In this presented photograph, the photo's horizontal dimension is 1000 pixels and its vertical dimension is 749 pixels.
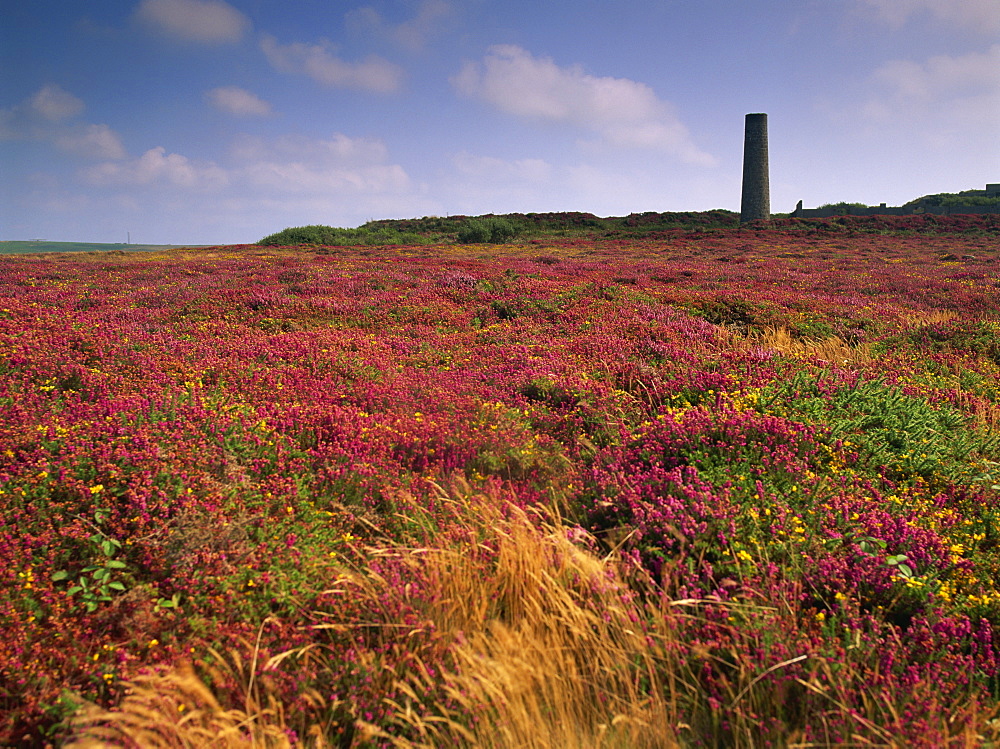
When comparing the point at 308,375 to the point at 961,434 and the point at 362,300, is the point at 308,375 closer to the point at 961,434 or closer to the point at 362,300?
the point at 362,300

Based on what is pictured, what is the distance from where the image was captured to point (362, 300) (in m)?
11.6

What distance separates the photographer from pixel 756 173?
5797 cm

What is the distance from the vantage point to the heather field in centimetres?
205

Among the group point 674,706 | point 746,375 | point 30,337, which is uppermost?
point 30,337

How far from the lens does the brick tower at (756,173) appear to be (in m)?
57.8

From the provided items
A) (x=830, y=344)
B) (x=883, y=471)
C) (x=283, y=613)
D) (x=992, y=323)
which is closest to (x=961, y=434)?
(x=883, y=471)

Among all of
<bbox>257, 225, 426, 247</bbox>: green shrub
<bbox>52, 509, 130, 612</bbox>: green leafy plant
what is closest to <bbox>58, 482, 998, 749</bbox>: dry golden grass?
<bbox>52, 509, 130, 612</bbox>: green leafy plant

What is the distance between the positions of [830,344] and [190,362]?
30.4 ft

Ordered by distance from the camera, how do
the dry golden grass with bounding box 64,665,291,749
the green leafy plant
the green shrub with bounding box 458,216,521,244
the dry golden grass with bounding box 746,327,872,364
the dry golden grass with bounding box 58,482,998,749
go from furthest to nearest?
the green shrub with bounding box 458,216,521,244, the dry golden grass with bounding box 746,327,872,364, the green leafy plant, the dry golden grass with bounding box 58,482,998,749, the dry golden grass with bounding box 64,665,291,749

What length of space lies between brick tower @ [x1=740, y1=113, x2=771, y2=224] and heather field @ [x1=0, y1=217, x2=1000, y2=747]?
5928 centimetres

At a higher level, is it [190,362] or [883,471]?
[190,362]

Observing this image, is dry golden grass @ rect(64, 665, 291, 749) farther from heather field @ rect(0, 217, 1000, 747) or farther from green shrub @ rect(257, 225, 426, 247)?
green shrub @ rect(257, 225, 426, 247)

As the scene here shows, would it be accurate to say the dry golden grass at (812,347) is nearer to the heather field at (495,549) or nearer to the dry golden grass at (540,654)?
the heather field at (495,549)

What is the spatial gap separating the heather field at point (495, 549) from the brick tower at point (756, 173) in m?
59.3
